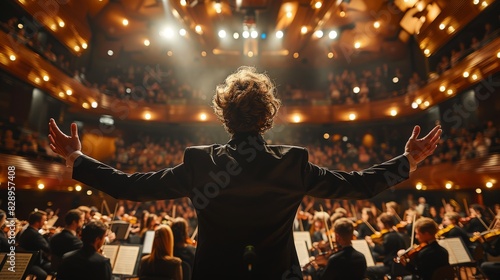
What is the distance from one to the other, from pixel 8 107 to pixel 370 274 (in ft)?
44.8

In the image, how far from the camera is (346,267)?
362cm

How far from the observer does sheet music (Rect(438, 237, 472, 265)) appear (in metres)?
4.81

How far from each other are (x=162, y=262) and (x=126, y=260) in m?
0.97

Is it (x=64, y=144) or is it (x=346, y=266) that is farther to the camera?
(x=346, y=266)

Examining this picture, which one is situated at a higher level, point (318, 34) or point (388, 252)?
point (318, 34)

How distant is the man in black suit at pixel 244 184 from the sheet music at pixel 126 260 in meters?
3.54

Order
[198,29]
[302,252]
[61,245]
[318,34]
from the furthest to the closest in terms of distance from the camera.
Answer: [318,34], [198,29], [302,252], [61,245]

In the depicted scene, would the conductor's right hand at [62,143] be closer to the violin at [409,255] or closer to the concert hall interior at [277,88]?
the violin at [409,255]

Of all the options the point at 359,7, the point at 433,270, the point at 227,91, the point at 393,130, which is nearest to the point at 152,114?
the point at 359,7

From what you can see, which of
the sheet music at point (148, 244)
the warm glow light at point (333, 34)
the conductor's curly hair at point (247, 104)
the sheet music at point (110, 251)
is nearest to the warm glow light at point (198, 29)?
the warm glow light at point (333, 34)

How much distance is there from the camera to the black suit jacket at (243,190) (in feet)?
3.72

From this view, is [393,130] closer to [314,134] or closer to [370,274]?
[314,134]

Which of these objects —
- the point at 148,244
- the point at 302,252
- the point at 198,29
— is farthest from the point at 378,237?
the point at 198,29

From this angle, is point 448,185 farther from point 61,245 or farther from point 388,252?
point 61,245
